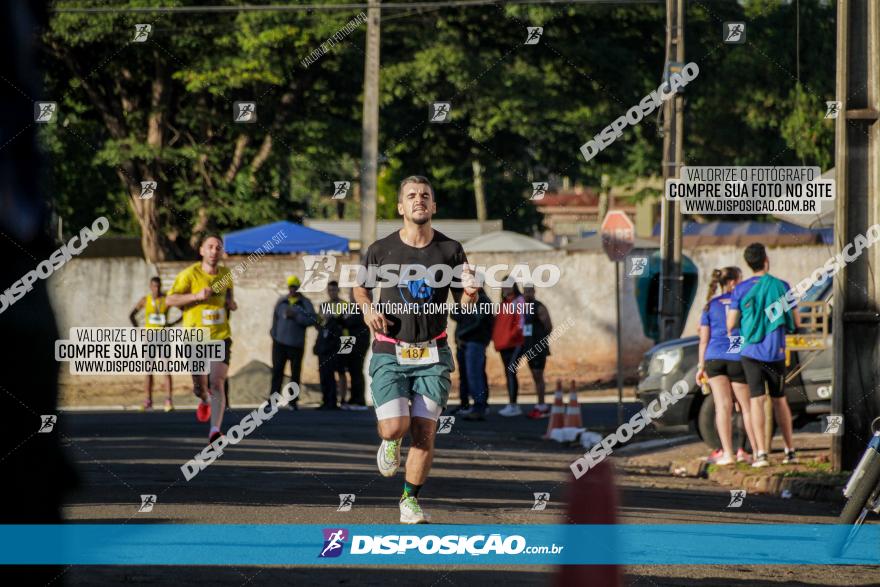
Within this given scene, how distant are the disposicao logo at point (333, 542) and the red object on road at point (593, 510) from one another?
4.78 meters

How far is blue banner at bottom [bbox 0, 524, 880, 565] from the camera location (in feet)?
27.1

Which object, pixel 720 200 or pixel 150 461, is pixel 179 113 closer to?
pixel 720 200

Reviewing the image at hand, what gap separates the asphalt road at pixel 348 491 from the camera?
780 cm

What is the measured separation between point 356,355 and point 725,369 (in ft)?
36.0

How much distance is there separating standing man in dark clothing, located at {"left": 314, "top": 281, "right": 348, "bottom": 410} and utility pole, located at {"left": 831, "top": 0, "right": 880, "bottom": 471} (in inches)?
469

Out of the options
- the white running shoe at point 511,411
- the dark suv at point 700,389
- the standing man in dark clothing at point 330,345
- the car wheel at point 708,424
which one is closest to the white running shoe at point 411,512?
the dark suv at point 700,389

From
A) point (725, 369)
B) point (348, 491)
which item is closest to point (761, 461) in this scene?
point (725, 369)

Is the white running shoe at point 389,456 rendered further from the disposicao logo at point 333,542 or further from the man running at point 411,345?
the disposicao logo at point 333,542

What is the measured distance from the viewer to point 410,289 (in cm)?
952

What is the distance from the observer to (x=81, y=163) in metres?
36.6

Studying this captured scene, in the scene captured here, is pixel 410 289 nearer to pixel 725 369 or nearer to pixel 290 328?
pixel 725 369

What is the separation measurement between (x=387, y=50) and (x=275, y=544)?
25491 mm

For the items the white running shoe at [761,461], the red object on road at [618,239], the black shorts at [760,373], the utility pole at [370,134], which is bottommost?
the white running shoe at [761,461]

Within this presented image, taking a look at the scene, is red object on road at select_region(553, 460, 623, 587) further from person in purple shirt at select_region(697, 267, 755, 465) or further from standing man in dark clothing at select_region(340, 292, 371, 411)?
standing man in dark clothing at select_region(340, 292, 371, 411)
